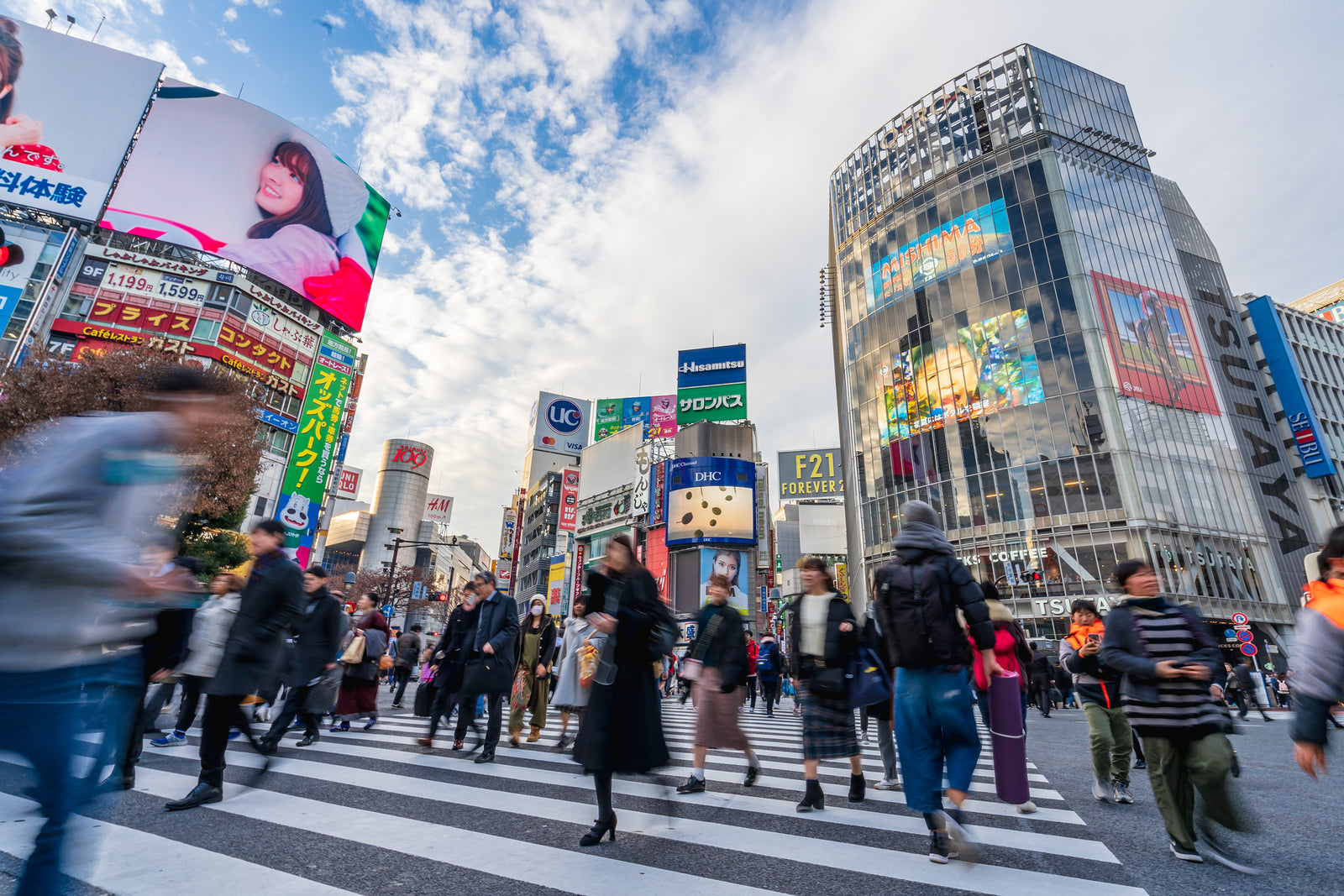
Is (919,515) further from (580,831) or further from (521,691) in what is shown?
(521,691)

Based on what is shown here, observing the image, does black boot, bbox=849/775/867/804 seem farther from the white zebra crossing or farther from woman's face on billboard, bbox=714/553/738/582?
woman's face on billboard, bbox=714/553/738/582

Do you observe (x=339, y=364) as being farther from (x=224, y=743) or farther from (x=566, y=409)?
(x=224, y=743)

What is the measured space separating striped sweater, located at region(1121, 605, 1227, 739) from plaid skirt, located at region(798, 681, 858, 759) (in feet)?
5.84

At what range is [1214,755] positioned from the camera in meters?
3.13

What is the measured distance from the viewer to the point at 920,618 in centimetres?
337

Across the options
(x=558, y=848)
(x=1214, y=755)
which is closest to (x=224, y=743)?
(x=558, y=848)

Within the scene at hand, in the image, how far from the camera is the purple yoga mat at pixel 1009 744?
12.4ft

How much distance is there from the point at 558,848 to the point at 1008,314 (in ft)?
140

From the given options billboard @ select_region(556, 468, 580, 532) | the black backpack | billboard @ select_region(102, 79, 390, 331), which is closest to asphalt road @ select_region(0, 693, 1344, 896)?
the black backpack

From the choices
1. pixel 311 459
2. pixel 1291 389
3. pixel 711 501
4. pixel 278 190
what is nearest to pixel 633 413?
pixel 711 501

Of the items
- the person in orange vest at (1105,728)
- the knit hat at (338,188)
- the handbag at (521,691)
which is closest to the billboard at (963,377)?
the person in orange vest at (1105,728)

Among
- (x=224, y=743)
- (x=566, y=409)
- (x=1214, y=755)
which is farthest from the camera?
(x=566, y=409)

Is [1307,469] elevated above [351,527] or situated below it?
below

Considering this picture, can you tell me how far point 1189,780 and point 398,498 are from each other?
454ft
